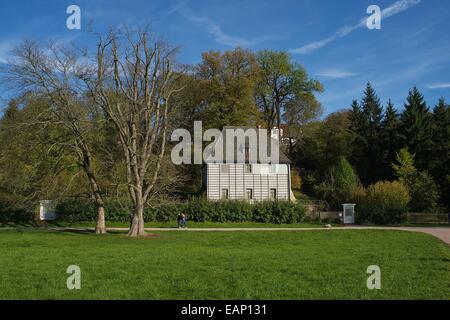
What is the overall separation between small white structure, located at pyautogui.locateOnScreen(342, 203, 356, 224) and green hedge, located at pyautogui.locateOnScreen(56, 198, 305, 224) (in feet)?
12.0

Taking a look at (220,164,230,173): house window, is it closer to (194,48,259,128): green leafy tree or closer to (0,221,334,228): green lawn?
(194,48,259,128): green leafy tree

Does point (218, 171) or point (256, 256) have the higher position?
point (218, 171)

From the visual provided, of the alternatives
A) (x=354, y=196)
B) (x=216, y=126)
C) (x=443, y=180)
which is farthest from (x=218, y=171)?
(x=443, y=180)

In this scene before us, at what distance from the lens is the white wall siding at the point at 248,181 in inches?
1861

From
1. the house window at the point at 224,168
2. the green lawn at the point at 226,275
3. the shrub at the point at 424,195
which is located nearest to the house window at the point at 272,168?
the house window at the point at 224,168

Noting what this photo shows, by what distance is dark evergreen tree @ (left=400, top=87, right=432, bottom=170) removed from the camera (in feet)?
173

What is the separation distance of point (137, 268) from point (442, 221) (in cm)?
3609

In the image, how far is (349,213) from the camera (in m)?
40.9

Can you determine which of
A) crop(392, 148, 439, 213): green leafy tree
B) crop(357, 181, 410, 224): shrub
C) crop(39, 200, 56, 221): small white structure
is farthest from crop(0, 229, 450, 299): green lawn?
crop(392, 148, 439, 213): green leafy tree

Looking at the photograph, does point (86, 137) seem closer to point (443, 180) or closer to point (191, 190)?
point (191, 190)

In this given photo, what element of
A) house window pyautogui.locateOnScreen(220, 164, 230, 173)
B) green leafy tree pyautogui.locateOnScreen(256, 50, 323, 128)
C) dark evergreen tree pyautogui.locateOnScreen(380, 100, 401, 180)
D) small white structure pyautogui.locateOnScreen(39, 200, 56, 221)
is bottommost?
small white structure pyautogui.locateOnScreen(39, 200, 56, 221)

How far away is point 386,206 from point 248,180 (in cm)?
1393

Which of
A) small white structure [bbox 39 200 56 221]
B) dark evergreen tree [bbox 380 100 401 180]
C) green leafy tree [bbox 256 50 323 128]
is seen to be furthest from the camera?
→ green leafy tree [bbox 256 50 323 128]

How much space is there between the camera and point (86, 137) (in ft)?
99.8
